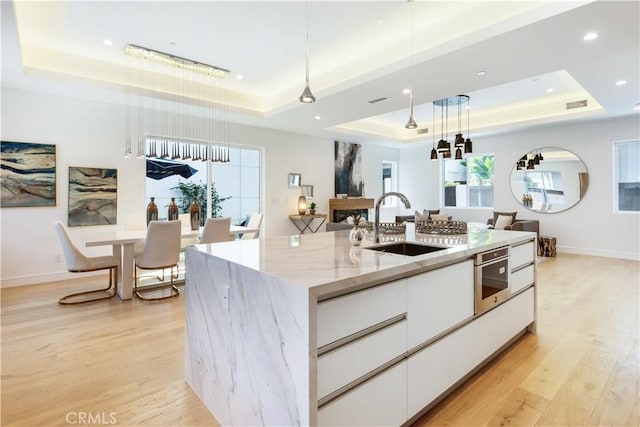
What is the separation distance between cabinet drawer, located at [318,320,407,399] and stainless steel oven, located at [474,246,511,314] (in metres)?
0.80

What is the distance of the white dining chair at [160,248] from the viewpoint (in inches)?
152

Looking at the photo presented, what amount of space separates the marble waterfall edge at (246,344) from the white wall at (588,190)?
7.90 meters

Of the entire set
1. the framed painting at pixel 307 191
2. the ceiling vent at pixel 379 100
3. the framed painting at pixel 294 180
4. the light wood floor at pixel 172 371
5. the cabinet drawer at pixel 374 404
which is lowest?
the light wood floor at pixel 172 371

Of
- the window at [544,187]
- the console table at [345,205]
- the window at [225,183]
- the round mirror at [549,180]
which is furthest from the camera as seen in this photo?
the console table at [345,205]

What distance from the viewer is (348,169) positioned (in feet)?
29.1

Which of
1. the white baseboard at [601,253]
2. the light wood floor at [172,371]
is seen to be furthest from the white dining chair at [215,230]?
the white baseboard at [601,253]

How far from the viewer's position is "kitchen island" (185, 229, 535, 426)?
1.27m

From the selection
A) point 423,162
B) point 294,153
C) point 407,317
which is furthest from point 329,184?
point 407,317

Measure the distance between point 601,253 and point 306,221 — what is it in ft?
20.1

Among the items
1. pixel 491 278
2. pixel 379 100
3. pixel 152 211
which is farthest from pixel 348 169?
pixel 491 278

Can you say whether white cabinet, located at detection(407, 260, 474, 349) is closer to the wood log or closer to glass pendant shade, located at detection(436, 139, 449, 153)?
glass pendant shade, located at detection(436, 139, 449, 153)

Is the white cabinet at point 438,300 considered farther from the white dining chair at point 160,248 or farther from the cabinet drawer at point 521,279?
the white dining chair at point 160,248

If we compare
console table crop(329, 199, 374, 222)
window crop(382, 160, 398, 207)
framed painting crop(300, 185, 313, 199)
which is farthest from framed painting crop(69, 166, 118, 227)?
window crop(382, 160, 398, 207)

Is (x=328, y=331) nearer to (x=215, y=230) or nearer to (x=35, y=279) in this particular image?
(x=215, y=230)
